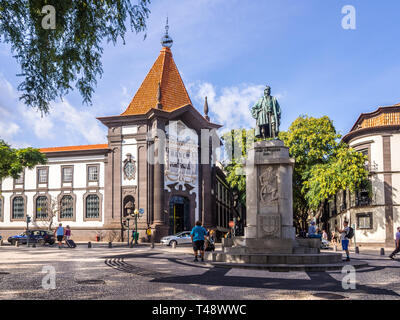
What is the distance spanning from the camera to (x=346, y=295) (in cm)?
844

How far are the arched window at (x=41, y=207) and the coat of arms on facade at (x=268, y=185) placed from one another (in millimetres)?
35213

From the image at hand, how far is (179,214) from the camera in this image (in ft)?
142

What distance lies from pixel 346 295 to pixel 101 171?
126ft

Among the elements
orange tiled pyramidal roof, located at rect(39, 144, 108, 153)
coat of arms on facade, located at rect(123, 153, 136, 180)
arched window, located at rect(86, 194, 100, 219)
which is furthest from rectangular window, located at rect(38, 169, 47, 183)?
coat of arms on facade, located at rect(123, 153, 136, 180)

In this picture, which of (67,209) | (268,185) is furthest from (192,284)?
(67,209)

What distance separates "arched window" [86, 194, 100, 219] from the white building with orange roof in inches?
3.9

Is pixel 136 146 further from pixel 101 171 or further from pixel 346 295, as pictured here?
pixel 346 295

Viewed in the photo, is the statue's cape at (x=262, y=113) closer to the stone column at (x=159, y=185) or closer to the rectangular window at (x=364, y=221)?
the stone column at (x=159, y=185)

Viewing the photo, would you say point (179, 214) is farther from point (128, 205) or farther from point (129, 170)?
point (129, 170)

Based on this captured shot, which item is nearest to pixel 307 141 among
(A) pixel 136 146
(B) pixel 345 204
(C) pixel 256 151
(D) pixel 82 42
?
(B) pixel 345 204

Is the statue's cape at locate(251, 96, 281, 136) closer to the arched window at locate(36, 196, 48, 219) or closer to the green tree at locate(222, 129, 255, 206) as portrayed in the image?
the green tree at locate(222, 129, 255, 206)

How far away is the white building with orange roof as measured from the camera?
1619 inches

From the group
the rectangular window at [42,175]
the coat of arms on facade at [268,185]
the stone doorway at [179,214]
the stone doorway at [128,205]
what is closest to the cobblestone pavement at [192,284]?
the coat of arms on facade at [268,185]

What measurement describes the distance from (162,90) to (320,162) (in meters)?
17.1
